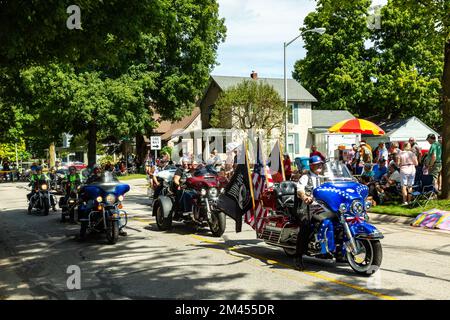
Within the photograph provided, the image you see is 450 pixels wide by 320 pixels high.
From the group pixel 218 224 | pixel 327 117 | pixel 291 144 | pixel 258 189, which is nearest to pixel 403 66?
pixel 327 117

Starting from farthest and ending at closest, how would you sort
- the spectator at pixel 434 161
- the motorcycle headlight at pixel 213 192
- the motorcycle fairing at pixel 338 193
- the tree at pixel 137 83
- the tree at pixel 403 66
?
1. the tree at pixel 403 66
2. the tree at pixel 137 83
3. the spectator at pixel 434 161
4. the motorcycle headlight at pixel 213 192
5. the motorcycle fairing at pixel 338 193

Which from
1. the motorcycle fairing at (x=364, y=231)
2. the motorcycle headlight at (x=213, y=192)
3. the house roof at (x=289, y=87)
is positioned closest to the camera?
the motorcycle fairing at (x=364, y=231)

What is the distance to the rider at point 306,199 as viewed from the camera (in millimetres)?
7641

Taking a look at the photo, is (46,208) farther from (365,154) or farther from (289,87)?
(289,87)

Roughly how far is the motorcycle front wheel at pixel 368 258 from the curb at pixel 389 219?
6.15 metres

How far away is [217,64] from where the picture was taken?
4272cm

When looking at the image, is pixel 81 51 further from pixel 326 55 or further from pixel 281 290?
pixel 326 55

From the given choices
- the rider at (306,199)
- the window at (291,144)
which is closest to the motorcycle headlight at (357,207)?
the rider at (306,199)

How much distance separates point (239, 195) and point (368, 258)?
3.19 meters

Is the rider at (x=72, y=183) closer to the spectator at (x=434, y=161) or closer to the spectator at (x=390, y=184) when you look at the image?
the spectator at (x=390, y=184)

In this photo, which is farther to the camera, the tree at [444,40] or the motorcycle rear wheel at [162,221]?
the tree at [444,40]

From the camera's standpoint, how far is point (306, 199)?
7500 mm
